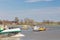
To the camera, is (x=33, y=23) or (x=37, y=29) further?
(x=33, y=23)

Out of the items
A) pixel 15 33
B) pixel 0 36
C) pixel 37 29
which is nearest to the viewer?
pixel 0 36

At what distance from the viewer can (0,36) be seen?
105 feet

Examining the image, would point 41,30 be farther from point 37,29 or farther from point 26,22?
point 26,22

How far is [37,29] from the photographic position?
59719 mm

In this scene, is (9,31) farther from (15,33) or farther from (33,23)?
(33,23)

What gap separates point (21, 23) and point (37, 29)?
130ft

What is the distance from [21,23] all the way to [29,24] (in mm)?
4128

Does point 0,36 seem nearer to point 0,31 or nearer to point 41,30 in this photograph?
point 0,31

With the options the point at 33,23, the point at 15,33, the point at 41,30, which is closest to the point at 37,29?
the point at 41,30

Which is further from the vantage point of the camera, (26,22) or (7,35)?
(26,22)

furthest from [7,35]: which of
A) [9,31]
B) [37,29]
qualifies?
[37,29]

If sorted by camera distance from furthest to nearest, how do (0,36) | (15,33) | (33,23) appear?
1. (33,23)
2. (15,33)
3. (0,36)

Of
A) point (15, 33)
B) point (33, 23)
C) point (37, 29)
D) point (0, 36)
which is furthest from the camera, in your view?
point (33, 23)

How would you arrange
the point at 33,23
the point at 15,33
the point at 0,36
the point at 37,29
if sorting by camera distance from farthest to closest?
the point at 33,23
the point at 37,29
the point at 15,33
the point at 0,36
